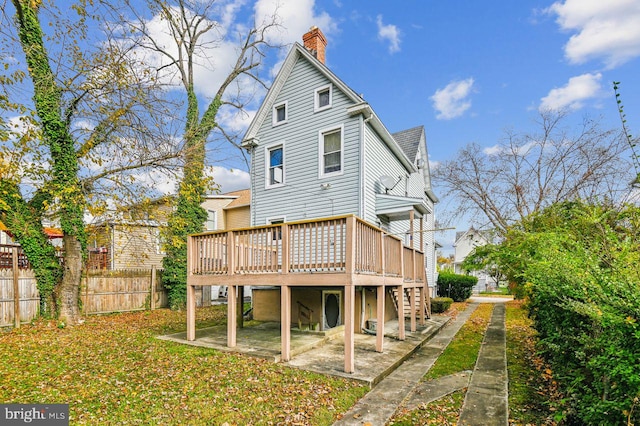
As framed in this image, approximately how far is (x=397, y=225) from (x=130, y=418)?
465 inches

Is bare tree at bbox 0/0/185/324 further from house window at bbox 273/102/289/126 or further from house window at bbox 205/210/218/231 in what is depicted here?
house window at bbox 205/210/218/231

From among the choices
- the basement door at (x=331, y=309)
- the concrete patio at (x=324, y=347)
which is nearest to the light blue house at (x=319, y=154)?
the basement door at (x=331, y=309)

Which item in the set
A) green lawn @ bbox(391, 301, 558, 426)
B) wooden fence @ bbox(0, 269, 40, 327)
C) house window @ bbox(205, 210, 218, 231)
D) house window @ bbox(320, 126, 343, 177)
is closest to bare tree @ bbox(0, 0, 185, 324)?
wooden fence @ bbox(0, 269, 40, 327)

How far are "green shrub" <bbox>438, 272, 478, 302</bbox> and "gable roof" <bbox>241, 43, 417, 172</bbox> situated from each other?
11.3 metres

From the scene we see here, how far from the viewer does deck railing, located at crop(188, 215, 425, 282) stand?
22.0ft

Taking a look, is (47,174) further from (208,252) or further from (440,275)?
(440,275)

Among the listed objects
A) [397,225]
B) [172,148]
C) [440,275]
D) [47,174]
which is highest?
[172,148]

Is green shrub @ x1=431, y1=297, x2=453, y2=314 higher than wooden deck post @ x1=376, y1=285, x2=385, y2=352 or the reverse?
the reverse

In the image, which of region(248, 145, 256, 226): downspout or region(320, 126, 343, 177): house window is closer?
region(320, 126, 343, 177): house window

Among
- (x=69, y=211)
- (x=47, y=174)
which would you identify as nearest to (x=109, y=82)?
(x=47, y=174)

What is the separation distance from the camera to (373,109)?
11508 millimetres

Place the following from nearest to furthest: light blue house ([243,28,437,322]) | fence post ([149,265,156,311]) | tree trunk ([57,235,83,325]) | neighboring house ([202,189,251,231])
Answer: tree trunk ([57,235,83,325]) → light blue house ([243,28,437,322]) → fence post ([149,265,156,311]) → neighboring house ([202,189,251,231])

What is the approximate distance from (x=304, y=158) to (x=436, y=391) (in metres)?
9.23

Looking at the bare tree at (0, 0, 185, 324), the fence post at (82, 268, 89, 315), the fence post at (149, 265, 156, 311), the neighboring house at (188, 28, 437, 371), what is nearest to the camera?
the neighboring house at (188, 28, 437, 371)
